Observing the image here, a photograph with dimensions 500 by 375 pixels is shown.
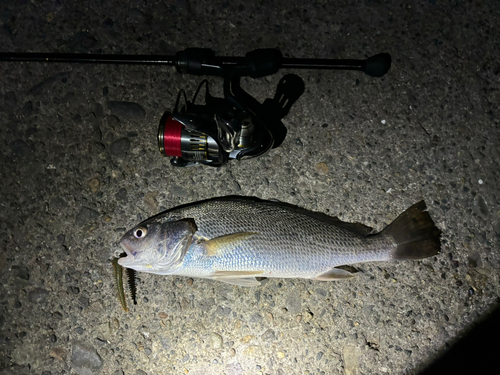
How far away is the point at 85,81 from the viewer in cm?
246

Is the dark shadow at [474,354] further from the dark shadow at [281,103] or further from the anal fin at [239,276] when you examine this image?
the dark shadow at [281,103]

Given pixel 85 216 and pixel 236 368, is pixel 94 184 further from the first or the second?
pixel 236 368

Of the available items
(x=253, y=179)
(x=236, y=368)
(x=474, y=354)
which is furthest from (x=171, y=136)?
(x=474, y=354)

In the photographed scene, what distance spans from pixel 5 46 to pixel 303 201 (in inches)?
106

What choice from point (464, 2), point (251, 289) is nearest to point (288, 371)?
point (251, 289)

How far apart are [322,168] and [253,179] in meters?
0.54

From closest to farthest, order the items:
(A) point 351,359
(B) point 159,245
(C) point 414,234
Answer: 1. (B) point 159,245
2. (C) point 414,234
3. (A) point 351,359

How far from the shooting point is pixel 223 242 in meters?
2.04

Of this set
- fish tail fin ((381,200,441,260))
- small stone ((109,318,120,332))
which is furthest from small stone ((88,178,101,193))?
fish tail fin ((381,200,441,260))

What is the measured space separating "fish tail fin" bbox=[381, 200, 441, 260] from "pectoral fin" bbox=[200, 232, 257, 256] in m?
1.01

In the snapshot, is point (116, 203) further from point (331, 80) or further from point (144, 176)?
point (331, 80)

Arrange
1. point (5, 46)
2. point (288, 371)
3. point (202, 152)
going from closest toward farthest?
point (202, 152) → point (288, 371) → point (5, 46)

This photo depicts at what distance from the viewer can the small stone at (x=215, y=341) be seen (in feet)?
7.66

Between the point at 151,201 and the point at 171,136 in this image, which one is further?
the point at 151,201
